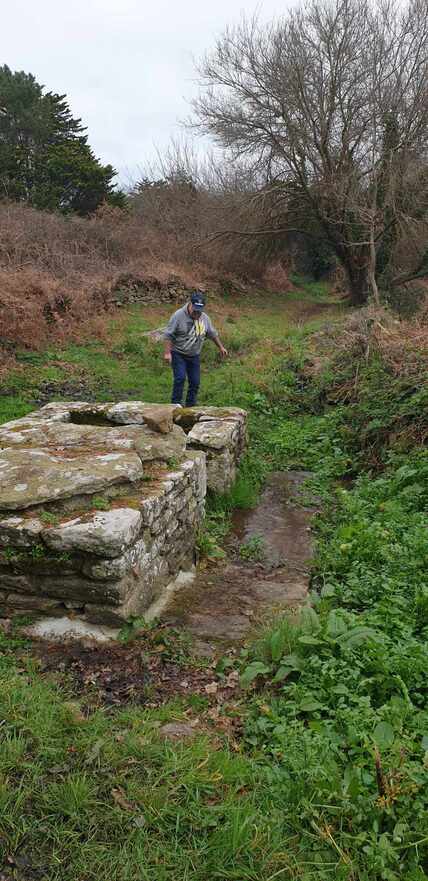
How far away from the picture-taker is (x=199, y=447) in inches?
228

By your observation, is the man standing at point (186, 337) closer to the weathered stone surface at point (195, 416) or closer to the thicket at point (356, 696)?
the weathered stone surface at point (195, 416)

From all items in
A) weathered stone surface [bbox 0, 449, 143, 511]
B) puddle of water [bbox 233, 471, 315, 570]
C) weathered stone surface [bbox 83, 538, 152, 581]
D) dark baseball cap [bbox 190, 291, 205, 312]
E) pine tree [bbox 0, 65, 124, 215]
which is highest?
pine tree [bbox 0, 65, 124, 215]

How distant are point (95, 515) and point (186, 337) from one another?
4204 millimetres

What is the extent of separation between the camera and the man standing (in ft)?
23.0

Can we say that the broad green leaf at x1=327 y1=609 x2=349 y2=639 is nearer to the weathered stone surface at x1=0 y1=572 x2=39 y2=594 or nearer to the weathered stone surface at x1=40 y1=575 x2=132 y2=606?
the weathered stone surface at x1=40 y1=575 x2=132 y2=606

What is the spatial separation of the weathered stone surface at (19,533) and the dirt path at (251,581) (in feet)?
3.36

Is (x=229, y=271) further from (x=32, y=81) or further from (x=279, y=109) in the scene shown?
(x=32, y=81)

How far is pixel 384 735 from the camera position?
7.06ft

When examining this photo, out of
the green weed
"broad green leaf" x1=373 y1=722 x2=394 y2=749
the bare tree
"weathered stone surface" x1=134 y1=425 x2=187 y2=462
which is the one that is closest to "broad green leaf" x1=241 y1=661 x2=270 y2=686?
"broad green leaf" x1=373 y1=722 x2=394 y2=749

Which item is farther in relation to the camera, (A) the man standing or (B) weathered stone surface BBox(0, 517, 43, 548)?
(A) the man standing

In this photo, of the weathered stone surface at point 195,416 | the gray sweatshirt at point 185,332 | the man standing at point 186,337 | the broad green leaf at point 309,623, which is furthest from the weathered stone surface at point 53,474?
the gray sweatshirt at point 185,332

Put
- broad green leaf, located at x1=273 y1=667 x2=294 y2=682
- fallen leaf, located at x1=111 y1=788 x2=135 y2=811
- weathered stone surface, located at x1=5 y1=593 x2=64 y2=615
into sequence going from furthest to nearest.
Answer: weathered stone surface, located at x1=5 y1=593 x2=64 y2=615 < broad green leaf, located at x1=273 y1=667 x2=294 y2=682 < fallen leaf, located at x1=111 y1=788 x2=135 y2=811

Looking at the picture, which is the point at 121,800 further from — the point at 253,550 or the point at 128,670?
the point at 253,550

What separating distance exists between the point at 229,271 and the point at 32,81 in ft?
61.7
